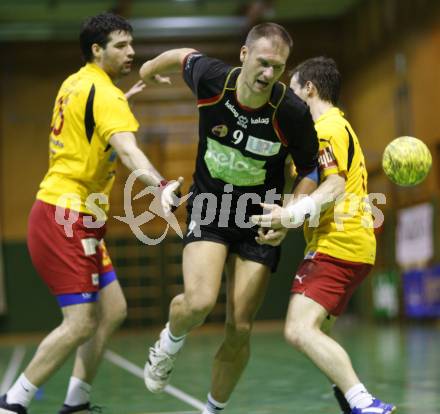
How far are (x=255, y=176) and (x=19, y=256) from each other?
16478mm

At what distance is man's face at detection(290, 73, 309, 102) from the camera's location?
6020 mm

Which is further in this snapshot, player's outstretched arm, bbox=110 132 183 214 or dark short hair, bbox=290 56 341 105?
dark short hair, bbox=290 56 341 105

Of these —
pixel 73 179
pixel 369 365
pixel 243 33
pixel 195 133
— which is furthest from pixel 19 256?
pixel 73 179

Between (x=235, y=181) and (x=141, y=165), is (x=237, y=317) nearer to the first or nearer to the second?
(x=235, y=181)

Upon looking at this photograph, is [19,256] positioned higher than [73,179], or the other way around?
[73,179]

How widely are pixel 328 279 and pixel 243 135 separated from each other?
3.34ft

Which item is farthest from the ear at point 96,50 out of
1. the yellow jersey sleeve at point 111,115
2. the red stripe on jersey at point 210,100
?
the red stripe on jersey at point 210,100

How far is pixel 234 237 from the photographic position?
5.80 metres

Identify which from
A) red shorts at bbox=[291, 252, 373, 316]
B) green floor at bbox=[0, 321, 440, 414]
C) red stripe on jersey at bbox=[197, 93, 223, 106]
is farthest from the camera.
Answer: green floor at bbox=[0, 321, 440, 414]

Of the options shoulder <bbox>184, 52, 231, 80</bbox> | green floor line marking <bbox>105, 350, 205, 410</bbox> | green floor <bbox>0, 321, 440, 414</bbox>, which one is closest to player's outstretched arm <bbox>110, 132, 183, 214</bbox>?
shoulder <bbox>184, 52, 231, 80</bbox>

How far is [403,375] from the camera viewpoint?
8.98m

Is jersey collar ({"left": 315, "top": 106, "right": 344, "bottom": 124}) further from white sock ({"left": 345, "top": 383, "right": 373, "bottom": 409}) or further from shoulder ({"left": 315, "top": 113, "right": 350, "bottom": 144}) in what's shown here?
white sock ({"left": 345, "top": 383, "right": 373, "bottom": 409})

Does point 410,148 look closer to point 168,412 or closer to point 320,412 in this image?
point 320,412

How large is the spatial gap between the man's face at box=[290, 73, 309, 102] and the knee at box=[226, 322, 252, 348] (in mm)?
1527
